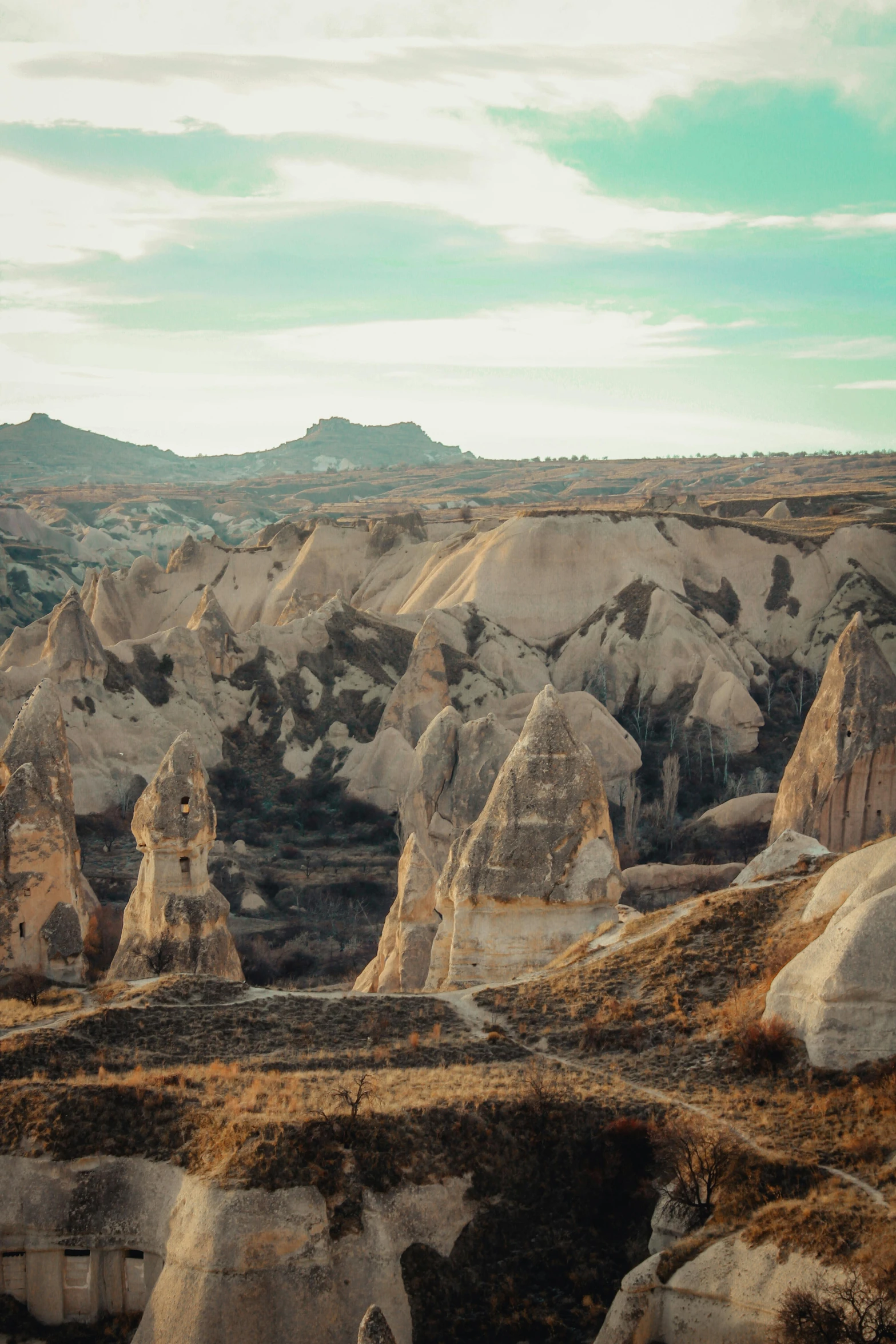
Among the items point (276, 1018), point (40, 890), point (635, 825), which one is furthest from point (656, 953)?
point (635, 825)

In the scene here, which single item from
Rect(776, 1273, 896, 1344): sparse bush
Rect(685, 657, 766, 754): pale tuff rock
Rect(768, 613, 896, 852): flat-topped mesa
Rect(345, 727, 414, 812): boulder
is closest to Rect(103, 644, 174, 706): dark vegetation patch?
Rect(345, 727, 414, 812): boulder

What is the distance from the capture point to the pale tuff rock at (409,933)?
2273 cm

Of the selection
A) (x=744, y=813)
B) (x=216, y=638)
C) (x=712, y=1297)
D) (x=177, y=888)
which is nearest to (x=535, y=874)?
(x=177, y=888)

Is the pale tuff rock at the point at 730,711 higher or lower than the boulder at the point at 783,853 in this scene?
lower

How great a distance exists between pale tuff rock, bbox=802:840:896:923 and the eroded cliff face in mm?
5286

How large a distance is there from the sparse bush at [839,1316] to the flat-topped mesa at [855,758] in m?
18.7

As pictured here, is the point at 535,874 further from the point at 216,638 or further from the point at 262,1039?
the point at 216,638

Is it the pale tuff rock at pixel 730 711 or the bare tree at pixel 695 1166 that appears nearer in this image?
the bare tree at pixel 695 1166

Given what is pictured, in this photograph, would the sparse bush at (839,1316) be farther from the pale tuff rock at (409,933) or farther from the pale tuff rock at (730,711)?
the pale tuff rock at (730,711)

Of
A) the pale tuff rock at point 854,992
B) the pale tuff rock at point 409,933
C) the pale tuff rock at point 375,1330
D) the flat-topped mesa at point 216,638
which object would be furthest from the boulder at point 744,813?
the pale tuff rock at point 375,1330

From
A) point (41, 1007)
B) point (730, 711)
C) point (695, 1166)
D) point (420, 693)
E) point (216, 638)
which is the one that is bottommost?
point (730, 711)

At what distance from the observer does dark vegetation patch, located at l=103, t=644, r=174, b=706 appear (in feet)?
149

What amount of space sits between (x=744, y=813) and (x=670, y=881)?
658 cm

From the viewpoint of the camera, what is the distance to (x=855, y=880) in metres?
14.8
